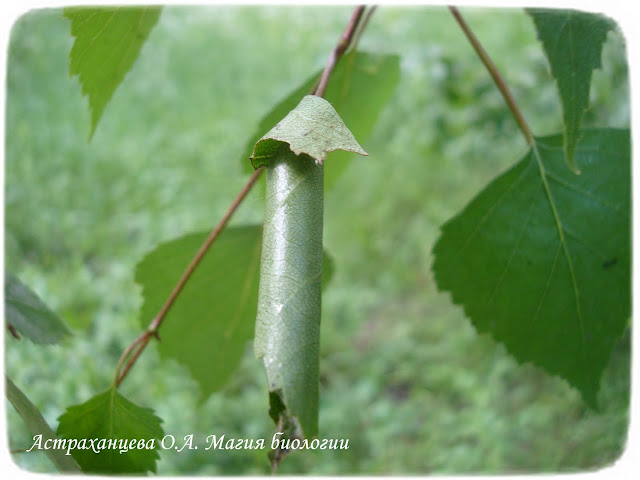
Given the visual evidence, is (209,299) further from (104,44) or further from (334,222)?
(334,222)

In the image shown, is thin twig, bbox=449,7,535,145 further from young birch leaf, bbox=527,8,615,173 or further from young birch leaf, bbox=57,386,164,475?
young birch leaf, bbox=57,386,164,475

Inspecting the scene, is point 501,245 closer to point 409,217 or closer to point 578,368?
point 578,368

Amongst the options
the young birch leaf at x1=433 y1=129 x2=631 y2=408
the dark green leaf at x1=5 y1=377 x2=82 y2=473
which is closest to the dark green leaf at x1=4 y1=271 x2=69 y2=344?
the dark green leaf at x1=5 y1=377 x2=82 y2=473

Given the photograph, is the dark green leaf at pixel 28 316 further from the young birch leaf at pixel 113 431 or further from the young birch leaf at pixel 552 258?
the young birch leaf at pixel 552 258

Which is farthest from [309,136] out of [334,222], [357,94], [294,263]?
[334,222]

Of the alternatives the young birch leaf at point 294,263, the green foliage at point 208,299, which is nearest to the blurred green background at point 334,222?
the green foliage at point 208,299

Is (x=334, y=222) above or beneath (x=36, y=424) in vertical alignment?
beneath
